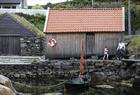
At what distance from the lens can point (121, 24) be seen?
141 feet

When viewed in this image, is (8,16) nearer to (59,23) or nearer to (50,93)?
(59,23)

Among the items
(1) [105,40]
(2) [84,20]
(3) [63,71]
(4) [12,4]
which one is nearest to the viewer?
(3) [63,71]

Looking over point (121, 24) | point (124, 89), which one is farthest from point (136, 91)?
point (121, 24)

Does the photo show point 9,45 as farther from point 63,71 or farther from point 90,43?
point 90,43

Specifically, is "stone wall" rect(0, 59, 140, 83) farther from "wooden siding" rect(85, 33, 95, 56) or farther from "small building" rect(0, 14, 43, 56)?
"small building" rect(0, 14, 43, 56)

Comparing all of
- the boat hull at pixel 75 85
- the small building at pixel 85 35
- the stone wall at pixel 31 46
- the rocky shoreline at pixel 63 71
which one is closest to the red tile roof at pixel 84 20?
the small building at pixel 85 35

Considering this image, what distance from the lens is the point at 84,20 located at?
43.8 meters

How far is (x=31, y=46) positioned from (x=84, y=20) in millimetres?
6248

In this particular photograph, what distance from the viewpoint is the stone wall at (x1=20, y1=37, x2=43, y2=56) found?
151ft

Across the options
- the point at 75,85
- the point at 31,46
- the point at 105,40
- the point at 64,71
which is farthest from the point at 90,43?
the point at 75,85

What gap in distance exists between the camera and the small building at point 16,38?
46.0m

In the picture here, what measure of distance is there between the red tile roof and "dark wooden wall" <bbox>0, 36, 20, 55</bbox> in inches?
177

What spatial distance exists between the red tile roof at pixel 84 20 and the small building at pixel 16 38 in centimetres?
358

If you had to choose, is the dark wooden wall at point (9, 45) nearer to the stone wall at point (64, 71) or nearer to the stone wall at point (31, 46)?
the stone wall at point (31, 46)
